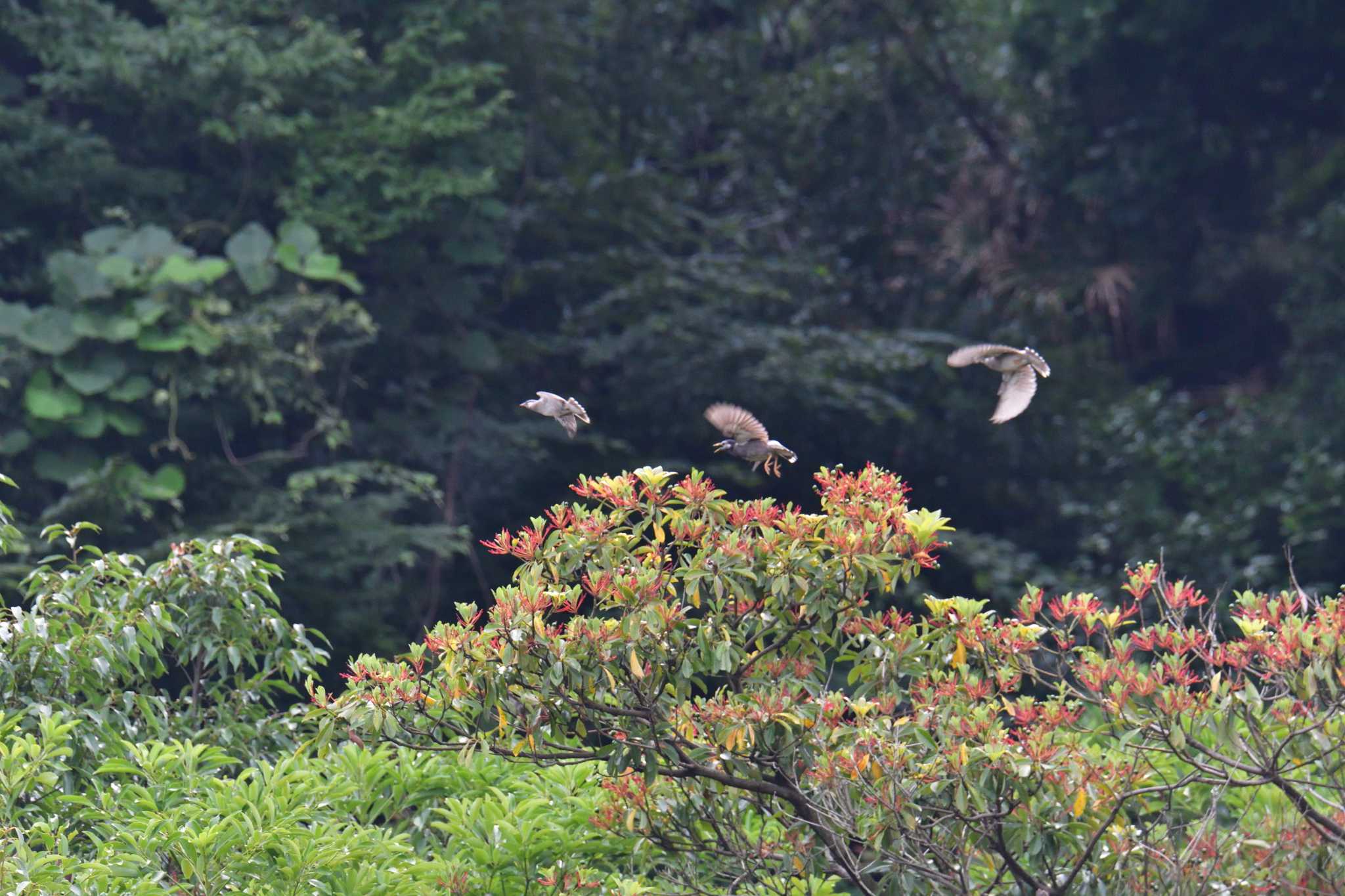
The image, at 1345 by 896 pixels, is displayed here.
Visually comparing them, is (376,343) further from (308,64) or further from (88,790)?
(88,790)

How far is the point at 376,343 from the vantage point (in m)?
8.58

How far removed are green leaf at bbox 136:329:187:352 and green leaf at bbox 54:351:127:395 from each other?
147 mm

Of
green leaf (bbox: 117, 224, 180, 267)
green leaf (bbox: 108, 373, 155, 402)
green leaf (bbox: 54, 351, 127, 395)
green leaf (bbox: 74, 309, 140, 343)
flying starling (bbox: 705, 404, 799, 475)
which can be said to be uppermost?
green leaf (bbox: 117, 224, 180, 267)

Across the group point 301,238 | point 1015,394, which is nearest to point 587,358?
point 301,238

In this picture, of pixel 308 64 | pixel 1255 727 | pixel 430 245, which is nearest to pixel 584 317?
pixel 430 245

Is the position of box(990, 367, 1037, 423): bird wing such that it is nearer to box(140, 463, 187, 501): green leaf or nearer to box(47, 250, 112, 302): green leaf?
box(140, 463, 187, 501): green leaf

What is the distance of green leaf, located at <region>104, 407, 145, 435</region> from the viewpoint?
23.5 ft

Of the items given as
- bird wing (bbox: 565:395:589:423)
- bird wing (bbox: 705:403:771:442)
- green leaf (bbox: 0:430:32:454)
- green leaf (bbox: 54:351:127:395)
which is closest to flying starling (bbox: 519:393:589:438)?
bird wing (bbox: 565:395:589:423)

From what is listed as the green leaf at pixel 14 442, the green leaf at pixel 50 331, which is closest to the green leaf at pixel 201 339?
the green leaf at pixel 50 331

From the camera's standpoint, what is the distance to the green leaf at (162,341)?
23.4 ft

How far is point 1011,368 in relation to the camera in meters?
4.13

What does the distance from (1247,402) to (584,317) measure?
511 cm

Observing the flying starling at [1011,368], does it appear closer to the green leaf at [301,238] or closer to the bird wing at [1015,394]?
the bird wing at [1015,394]

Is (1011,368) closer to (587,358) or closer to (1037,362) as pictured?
(1037,362)
